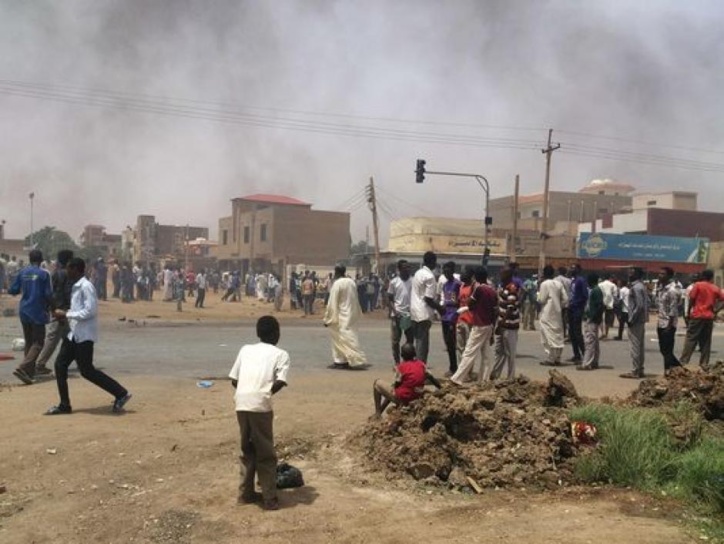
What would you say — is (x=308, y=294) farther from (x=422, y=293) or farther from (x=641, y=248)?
(x=641, y=248)

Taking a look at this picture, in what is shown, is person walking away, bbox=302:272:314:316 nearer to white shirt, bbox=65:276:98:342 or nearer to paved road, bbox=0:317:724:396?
paved road, bbox=0:317:724:396

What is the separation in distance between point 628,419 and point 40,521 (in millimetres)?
4449

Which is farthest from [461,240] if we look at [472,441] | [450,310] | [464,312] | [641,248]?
[472,441]

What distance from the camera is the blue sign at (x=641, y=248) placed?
40.7 meters

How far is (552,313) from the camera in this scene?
37.2 feet

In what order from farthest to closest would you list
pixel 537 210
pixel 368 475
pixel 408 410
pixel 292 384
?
pixel 537 210 < pixel 292 384 < pixel 408 410 < pixel 368 475

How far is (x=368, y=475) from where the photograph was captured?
5160 millimetres

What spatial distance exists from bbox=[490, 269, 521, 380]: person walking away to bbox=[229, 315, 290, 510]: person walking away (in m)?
5.10

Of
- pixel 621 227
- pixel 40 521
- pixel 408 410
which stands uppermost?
pixel 621 227

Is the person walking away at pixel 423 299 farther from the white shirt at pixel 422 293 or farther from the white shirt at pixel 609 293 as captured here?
the white shirt at pixel 609 293

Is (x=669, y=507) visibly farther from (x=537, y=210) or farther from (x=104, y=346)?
(x=537, y=210)

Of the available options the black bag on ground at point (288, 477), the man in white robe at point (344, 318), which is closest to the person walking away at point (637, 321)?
the man in white robe at point (344, 318)

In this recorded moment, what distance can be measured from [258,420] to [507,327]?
18.0ft

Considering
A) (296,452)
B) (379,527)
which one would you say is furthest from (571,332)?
(379,527)
